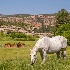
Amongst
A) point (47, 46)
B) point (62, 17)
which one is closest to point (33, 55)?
point (47, 46)

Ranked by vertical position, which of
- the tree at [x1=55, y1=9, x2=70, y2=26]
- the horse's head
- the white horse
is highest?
the tree at [x1=55, y1=9, x2=70, y2=26]

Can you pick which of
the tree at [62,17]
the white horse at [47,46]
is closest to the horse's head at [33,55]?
the white horse at [47,46]

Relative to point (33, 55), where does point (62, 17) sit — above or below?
above

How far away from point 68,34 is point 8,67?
4038cm

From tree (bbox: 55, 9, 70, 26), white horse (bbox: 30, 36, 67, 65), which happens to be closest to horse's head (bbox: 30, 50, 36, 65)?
white horse (bbox: 30, 36, 67, 65)

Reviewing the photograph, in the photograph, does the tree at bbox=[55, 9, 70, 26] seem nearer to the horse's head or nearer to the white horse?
the white horse

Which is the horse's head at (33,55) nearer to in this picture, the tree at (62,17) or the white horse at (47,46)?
the white horse at (47,46)

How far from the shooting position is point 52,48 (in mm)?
17078

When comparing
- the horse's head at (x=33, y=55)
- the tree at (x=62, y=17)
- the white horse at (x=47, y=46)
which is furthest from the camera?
the tree at (x=62, y=17)

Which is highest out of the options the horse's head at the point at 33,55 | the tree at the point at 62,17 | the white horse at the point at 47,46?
the tree at the point at 62,17

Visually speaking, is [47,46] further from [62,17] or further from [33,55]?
[62,17]

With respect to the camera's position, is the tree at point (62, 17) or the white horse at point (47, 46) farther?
the tree at point (62, 17)

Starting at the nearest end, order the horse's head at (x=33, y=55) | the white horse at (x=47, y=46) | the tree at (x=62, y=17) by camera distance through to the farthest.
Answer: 1. the horse's head at (x=33, y=55)
2. the white horse at (x=47, y=46)
3. the tree at (x=62, y=17)

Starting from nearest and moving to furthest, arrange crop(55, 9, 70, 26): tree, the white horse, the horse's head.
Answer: the horse's head → the white horse → crop(55, 9, 70, 26): tree
